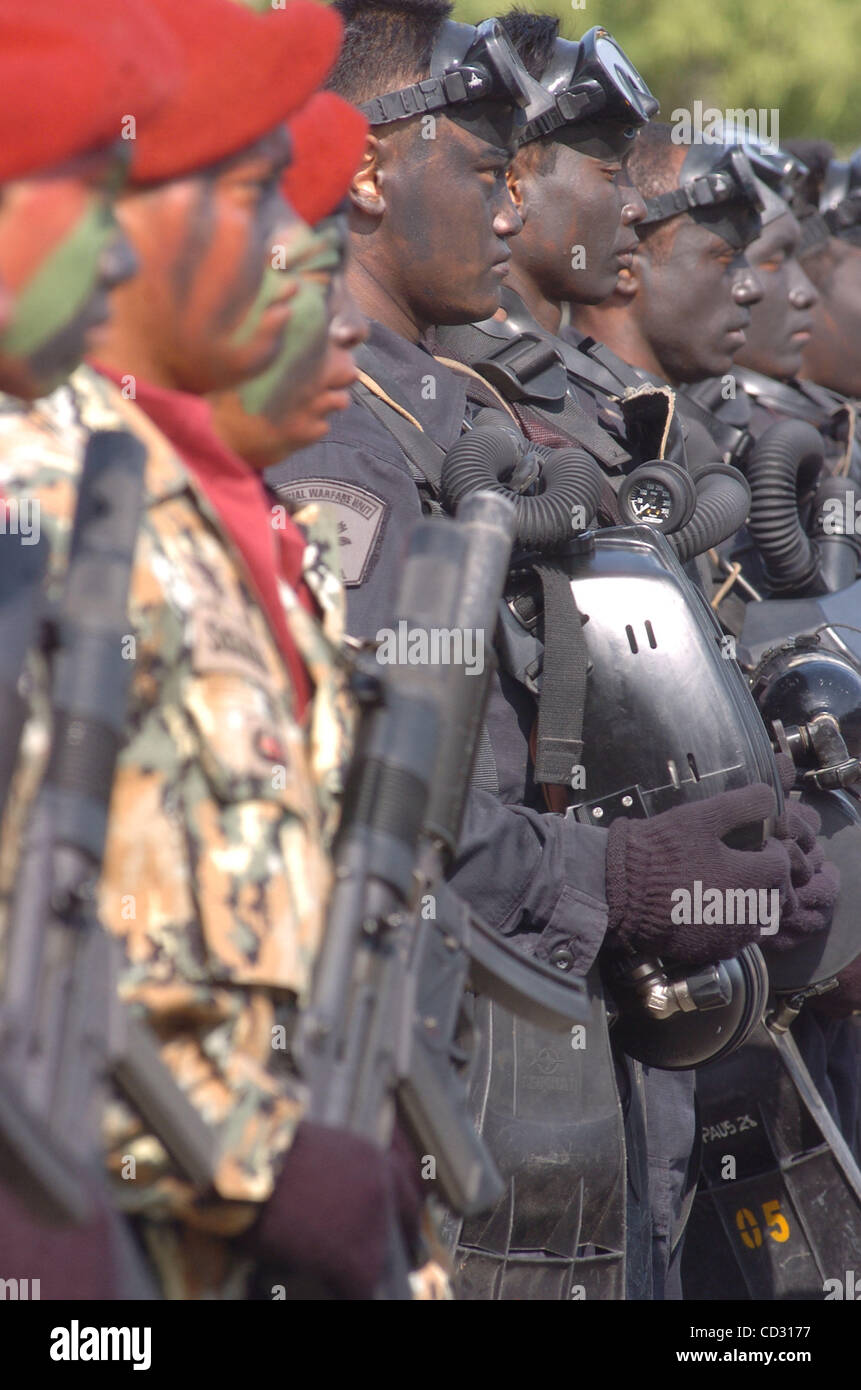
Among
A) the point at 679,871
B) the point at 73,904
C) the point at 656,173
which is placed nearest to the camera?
the point at 73,904

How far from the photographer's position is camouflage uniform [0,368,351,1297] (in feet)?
5.09

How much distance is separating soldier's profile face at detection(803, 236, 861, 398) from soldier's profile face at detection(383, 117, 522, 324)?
423 cm

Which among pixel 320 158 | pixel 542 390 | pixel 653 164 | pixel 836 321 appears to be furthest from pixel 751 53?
pixel 320 158

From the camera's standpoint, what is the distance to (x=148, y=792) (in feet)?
5.15

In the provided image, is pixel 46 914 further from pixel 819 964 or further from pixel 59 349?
pixel 819 964

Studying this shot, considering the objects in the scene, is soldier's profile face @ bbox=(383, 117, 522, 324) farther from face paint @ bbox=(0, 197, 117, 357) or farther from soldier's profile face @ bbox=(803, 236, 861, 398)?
soldier's profile face @ bbox=(803, 236, 861, 398)

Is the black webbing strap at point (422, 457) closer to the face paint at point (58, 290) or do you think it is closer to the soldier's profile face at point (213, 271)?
the soldier's profile face at point (213, 271)

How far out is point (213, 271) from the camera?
176 centimetres

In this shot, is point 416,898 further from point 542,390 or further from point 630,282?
point 630,282

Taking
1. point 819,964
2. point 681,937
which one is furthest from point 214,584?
point 819,964

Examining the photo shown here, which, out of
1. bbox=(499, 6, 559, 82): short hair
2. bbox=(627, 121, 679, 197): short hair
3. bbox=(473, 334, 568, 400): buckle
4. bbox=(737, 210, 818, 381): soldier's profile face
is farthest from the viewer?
bbox=(737, 210, 818, 381): soldier's profile face

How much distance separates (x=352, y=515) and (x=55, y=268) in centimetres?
133

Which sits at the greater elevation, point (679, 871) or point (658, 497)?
point (658, 497)

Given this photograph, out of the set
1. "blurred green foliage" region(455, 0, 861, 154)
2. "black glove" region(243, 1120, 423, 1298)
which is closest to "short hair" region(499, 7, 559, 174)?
"black glove" region(243, 1120, 423, 1298)
